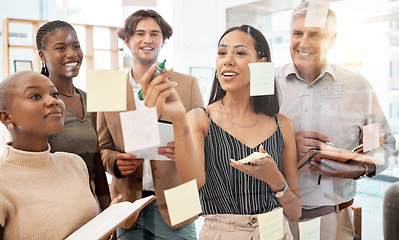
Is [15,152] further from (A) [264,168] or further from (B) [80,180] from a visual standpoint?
(A) [264,168]

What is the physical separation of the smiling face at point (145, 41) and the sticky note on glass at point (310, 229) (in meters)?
0.96

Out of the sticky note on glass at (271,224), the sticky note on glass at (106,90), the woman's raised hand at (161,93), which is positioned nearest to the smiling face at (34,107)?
the sticky note on glass at (106,90)

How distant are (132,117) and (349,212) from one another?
3.67ft

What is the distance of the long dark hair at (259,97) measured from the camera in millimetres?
1241

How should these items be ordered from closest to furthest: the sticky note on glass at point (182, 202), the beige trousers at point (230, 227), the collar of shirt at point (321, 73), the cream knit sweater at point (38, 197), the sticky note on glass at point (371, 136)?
the cream knit sweater at point (38, 197)
the sticky note on glass at point (182, 202)
the beige trousers at point (230, 227)
the collar of shirt at point (321, 73)
the sticky note on glass at point (371, 136)

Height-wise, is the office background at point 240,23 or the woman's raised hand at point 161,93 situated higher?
the office background at point 240,23

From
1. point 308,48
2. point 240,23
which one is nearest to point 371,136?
point 308,48

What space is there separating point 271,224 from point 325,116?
53cm

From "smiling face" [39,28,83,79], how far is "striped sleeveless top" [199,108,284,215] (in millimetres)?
475

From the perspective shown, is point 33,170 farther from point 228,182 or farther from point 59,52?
point 228,182

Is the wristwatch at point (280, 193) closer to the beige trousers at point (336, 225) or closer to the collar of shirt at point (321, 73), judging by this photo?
the beige trousers at point (336, 225)

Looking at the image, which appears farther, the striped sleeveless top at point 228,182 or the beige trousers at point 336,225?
the beige trousers at point 336,225

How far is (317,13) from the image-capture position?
1.47 m

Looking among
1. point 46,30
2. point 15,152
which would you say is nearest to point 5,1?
point 46,30
